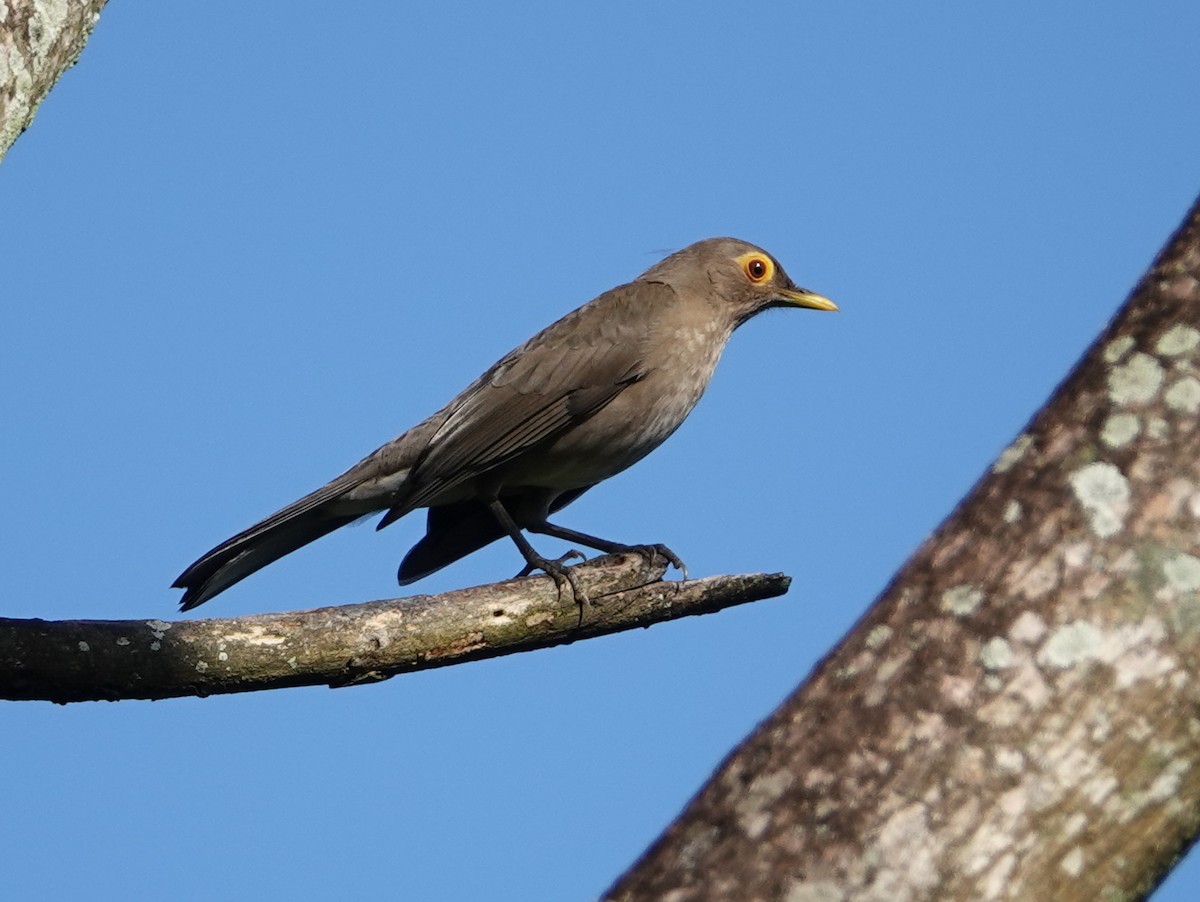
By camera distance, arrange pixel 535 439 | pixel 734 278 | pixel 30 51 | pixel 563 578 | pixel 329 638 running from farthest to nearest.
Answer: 1. pixel 734 278
2. pixel 535 439
3. pixel 563 578
4. pixel 329 638
5. pixel 30 51

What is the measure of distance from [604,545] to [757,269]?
201 centimetres

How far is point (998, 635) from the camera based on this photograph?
202 centimetres

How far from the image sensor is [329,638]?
15.9 feet

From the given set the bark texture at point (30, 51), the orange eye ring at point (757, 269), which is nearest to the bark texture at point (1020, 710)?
the bark texture at point (30, 51)

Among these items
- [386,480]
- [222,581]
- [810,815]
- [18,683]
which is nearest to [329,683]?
[18,683]

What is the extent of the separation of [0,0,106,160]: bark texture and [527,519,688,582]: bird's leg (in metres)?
3.43

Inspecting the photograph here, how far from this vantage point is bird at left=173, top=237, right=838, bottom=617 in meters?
6.74

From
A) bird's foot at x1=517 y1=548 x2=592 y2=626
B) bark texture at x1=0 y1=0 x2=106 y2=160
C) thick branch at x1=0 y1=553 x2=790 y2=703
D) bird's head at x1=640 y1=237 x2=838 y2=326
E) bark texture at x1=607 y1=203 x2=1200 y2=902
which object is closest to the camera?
bark texture at x1=607 y1=203 x2=1200 y2=902

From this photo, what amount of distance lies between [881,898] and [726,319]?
5.88 metres

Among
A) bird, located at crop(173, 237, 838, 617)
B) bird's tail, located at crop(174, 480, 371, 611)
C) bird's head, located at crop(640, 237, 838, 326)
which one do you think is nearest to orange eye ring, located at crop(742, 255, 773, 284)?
bird's head, located at crop(640, 237, 838, 326)

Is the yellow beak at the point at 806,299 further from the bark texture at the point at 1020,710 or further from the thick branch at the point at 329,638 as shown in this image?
the bark texture at the point at 1020,710

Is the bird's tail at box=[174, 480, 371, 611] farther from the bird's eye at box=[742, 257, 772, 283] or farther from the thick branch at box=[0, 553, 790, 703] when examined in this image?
the bird's eye at box=[742, 257, 772, 283]

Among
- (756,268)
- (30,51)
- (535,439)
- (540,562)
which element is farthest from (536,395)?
(30,51)

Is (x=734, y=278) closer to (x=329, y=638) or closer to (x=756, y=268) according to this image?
(x=756, y=268)
